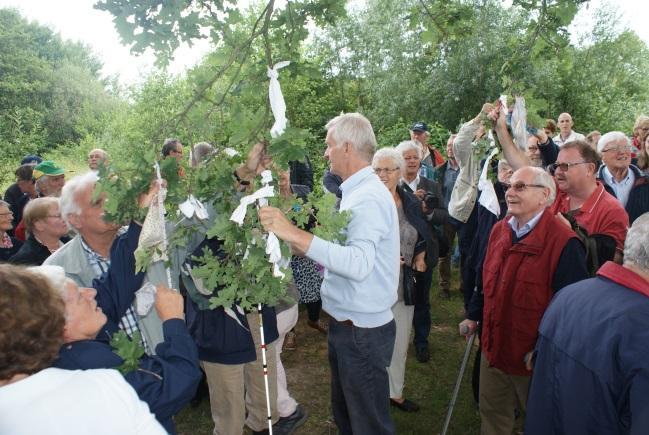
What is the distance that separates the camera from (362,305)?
2.90m

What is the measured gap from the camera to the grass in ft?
14.1

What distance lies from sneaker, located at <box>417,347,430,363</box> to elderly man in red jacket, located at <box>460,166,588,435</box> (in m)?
1.90

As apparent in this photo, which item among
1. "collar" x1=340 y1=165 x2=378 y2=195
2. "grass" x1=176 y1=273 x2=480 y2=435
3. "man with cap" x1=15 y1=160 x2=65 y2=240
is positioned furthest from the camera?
"man with cap" x1=15 y1=160 x2=65 y2=240

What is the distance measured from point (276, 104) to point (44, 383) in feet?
4.84

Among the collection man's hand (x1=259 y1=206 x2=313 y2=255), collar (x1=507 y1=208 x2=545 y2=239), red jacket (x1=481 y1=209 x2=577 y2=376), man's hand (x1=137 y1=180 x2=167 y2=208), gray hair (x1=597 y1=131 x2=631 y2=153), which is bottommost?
red jacket (x1=481 y1=209 x2=577 y2=376)

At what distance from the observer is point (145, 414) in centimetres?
166

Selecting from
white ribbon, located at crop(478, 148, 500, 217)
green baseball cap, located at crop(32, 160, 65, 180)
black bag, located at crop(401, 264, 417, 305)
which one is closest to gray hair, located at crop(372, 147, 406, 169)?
white ribbon, located at crop(478, 148, 500, 217)

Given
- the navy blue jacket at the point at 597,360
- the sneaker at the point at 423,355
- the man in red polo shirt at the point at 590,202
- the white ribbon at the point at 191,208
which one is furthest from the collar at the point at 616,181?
the white ribbon at the point at 191,208

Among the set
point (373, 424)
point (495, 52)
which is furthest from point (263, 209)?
point (495, 52)

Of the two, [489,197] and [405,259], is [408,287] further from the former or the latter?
[489,197]

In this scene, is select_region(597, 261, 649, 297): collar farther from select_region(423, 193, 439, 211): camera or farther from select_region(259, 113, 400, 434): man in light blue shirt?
select_region(423, 193, 439, 211): camera

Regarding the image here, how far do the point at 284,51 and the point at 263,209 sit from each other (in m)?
0.93

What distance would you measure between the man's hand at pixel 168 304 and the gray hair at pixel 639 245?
2.03 m

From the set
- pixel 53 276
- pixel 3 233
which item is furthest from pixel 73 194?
pixel 3 233
